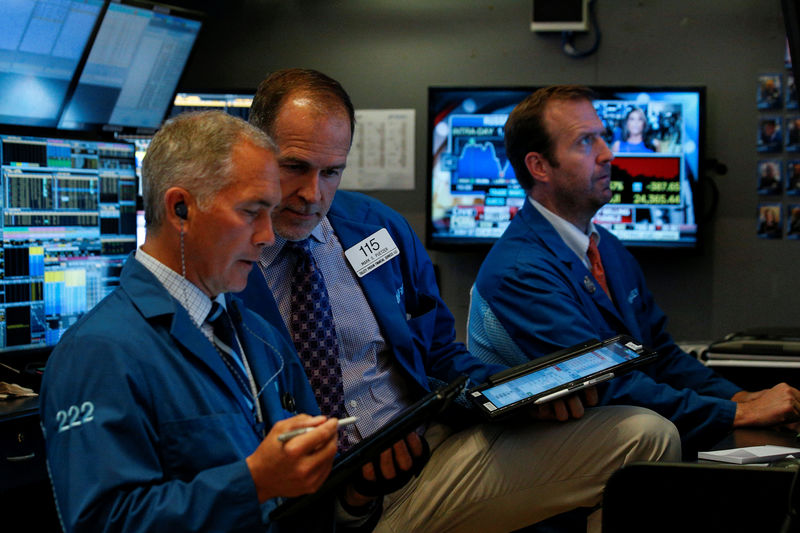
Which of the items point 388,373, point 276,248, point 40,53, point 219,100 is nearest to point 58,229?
point 40,53

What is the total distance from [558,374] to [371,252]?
0.50m

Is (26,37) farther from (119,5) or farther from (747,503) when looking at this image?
(747,503)

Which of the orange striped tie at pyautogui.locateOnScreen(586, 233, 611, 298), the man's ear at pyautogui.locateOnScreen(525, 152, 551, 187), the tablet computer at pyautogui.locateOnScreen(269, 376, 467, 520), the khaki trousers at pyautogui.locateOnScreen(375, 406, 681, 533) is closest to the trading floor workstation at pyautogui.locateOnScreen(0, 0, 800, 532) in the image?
the orange striped tie at pyautogui.locateOnScreen(586, 233, 611, 298)

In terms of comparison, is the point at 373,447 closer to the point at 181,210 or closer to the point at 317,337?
the point at 181,210

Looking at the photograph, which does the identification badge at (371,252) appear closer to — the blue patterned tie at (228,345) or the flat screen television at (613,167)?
the blue patterned tie at (228,345)

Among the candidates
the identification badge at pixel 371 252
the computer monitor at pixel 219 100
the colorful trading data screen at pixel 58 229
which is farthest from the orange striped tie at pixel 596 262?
the computer monitor at pixel 219 100

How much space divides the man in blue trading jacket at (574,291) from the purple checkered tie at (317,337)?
562mm

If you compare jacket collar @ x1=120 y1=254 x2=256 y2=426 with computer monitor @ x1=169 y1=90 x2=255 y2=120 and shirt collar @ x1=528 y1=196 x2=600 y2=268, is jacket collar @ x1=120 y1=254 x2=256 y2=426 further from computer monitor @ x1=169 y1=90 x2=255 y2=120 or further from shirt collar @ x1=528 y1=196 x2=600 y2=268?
computer monitor @ x1=169 y1=90 x2=255 y2=120

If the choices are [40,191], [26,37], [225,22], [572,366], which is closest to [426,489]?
[572,366]

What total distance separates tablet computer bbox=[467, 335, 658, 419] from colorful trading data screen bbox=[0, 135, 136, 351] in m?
1.27

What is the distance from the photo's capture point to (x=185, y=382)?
4.04 feet

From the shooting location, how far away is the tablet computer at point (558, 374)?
166 centimetres

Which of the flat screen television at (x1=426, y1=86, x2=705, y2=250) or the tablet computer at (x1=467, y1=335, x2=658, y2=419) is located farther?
the flat screen television at (x1=426, y1=86, x2=705, y2=250)

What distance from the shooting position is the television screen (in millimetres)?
2627
